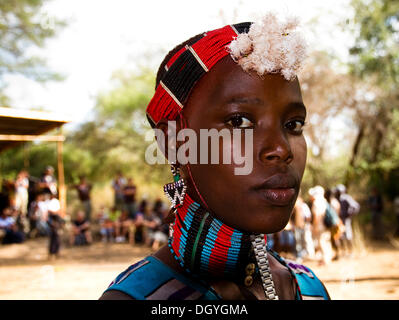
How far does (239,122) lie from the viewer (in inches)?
55.5

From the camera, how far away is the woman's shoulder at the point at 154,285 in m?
1.40

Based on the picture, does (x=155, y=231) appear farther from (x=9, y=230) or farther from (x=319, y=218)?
(x=319, y=218)

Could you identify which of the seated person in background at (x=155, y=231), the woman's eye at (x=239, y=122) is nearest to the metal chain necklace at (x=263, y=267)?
the woman's eye at (x=239, y=122)

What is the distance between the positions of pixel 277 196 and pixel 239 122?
305mm

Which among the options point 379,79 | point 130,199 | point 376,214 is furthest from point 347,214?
point 130,199

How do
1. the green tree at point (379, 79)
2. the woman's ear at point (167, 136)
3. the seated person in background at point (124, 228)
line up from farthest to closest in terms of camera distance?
the seated person in background at point (124, 228)
the green tree at point (379, 79)
the woman's ear at point (167, 136)

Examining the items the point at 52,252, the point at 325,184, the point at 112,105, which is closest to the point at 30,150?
the point at 112,105

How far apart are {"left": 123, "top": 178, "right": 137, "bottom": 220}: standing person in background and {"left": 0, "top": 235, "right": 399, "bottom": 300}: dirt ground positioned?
1548mm

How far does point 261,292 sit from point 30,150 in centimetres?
2411

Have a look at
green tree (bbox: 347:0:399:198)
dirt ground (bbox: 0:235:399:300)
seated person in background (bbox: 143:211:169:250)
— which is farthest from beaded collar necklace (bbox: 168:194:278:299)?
green tree (bbox: 347:0:399:198)

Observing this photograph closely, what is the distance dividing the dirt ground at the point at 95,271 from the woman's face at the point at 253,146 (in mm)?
6826

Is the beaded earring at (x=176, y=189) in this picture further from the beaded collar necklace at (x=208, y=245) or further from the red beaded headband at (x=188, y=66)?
the red beaded headband at (x=188, y=66)

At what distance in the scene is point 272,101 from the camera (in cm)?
143

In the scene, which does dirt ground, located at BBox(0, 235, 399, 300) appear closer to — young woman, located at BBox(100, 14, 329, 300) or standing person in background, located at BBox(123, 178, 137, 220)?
standing person in background, located at BBox(123, 178, 137, 220)
